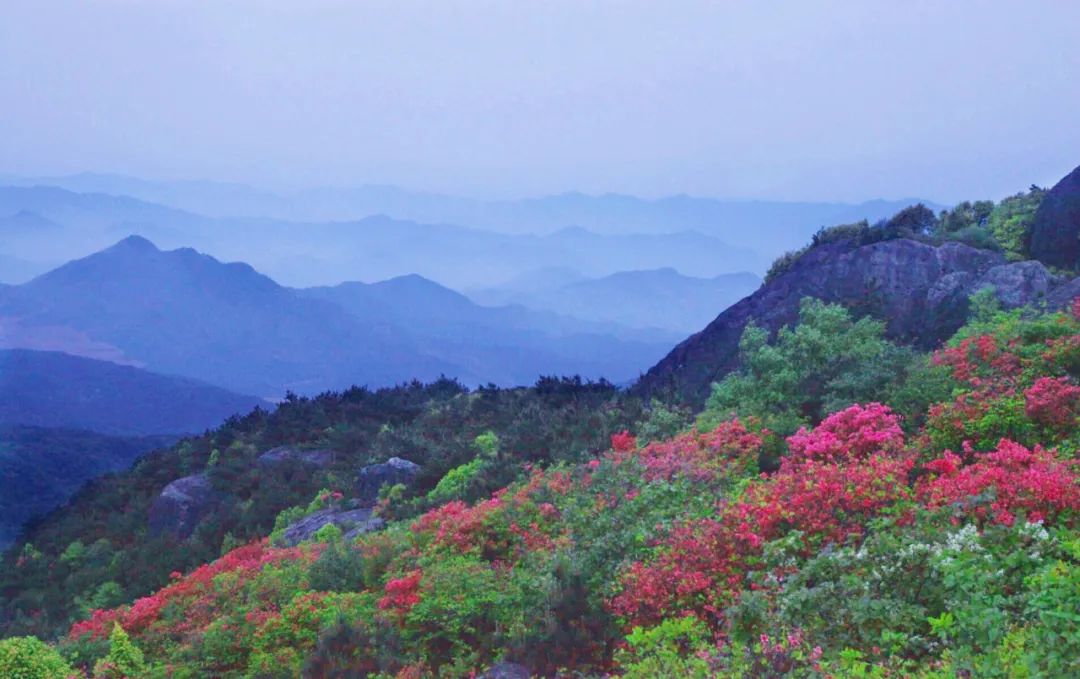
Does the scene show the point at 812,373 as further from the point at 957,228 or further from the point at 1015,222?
the point at 957,228

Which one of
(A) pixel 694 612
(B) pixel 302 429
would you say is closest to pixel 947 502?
(A) pixel 694 612

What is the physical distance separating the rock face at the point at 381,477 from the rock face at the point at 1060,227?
1407cm

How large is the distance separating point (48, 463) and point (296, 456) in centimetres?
3114

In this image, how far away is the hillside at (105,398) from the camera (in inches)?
3533

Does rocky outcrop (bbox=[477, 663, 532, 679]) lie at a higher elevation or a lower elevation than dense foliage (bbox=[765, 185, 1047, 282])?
lower

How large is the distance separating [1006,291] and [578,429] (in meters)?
8.52

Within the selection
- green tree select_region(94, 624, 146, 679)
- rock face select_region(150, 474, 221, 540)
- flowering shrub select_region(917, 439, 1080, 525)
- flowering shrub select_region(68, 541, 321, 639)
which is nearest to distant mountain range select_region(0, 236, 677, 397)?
rock face select_region(150, 474, 221, 540)

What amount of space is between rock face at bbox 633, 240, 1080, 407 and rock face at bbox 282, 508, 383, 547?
6740 millimetres

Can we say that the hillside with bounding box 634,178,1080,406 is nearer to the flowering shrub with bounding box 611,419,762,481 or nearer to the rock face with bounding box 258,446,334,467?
the flowering shrub with bounding box 611,419,762,481

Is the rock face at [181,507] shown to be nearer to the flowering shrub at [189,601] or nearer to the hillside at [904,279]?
the flowering shrub at [189,601]

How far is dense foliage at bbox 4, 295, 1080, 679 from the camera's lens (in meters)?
5.13

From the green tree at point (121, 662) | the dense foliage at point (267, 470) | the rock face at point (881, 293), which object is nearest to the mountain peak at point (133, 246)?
the dense foliage at point (267, 470)

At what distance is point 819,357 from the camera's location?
43.3 ft

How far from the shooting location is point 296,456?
2378cm
